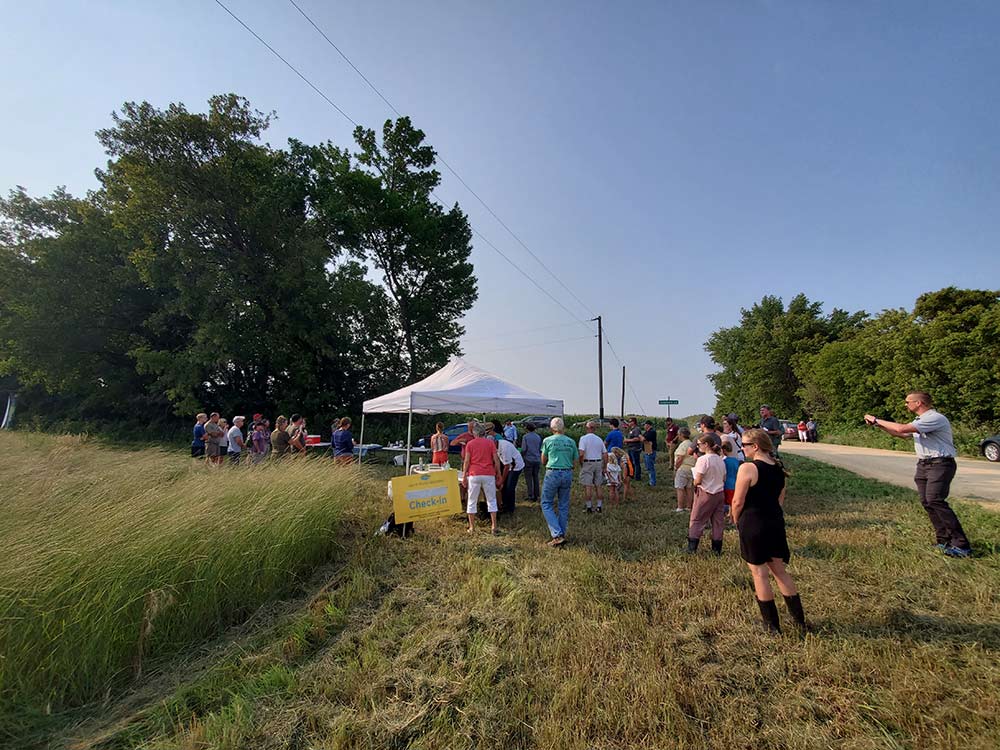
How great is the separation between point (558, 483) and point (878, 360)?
84.8 ft

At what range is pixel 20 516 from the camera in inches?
159

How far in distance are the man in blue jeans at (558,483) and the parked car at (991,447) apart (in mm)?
Result: 17780

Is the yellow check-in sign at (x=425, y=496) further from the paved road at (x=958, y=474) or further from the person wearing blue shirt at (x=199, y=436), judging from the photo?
the paved road at (x=958, y=474)

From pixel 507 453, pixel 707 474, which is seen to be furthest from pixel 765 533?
pixel 507 453

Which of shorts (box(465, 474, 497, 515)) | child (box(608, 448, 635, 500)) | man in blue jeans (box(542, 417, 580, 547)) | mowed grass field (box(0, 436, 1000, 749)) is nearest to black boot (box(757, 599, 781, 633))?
mowed grass field (box(0, 436, 1000, 749))

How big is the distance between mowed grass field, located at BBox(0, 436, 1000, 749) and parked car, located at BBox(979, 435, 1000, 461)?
1362 centimetres

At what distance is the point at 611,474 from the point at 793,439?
28628mm

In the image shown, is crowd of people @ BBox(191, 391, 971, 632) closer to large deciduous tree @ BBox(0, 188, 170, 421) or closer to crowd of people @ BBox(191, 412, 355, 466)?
crowd of people @ BBox(191, 412, 355, 466)

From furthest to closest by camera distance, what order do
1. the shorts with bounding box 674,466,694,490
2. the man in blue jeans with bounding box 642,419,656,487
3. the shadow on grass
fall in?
the man in blue jeans with bounding box 642,419,656,487 → the shorts with bounding box 674,466,694,490 → the shadow on grass

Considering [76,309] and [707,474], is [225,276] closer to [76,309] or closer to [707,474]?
[76,309]

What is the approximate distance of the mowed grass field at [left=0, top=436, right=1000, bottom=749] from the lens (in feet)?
8.30


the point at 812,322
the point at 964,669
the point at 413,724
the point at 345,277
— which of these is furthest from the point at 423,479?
the point at 812,322

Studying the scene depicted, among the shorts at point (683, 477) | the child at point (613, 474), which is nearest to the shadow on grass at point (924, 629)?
the shorts at point (683, 477)

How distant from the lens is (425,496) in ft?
21.6
